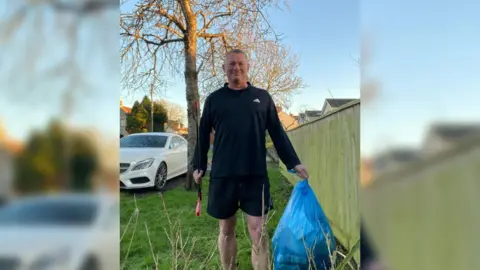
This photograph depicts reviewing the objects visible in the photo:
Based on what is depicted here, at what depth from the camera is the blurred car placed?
54 centimetres

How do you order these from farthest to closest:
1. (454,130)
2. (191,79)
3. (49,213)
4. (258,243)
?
(191,79) → (258,243) → (49,213) → (454,130)

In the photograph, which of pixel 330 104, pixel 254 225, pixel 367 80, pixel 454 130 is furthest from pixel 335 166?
pixel 454 130

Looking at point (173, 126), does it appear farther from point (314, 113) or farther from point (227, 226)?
point (314, 113)

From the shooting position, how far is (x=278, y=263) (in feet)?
6.11

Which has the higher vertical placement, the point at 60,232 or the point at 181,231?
the point at 60,232

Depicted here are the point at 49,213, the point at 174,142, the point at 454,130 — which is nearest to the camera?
the point at 454,130

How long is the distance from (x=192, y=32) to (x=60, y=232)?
5.85ft

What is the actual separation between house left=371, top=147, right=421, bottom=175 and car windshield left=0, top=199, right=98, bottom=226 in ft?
1.57

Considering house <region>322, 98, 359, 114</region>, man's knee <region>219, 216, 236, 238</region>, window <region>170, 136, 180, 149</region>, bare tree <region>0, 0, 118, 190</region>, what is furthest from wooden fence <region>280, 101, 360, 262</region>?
bare tree <region>0, 0, 118, 190</region>

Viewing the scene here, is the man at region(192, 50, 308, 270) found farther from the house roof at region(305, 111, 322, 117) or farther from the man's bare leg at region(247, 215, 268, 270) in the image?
the house roof at region(305, 111, 322, 117)

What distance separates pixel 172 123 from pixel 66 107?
1.39m

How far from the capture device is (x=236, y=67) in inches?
66.4

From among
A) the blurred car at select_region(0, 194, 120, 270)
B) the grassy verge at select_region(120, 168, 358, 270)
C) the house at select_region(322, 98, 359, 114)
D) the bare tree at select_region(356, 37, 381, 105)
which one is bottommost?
the grassy verge at select_region(120, 168, 358, 270)

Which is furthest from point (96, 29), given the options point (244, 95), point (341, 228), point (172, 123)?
point (341, 228)
